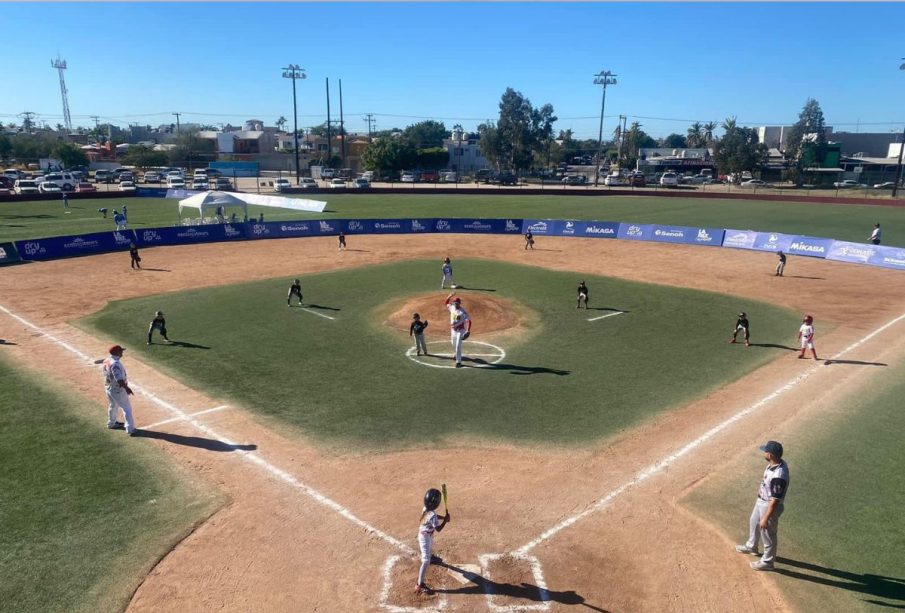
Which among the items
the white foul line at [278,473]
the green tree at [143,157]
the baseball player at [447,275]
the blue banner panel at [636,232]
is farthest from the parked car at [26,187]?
the blue banner panel at [636,232]

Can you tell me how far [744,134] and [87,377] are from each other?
119 metres

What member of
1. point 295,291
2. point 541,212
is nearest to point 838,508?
point 295,291

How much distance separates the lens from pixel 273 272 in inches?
1361

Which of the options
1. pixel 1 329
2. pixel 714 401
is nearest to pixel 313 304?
pixel 1 329

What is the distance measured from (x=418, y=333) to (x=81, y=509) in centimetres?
1067

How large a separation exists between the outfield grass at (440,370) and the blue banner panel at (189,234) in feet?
56.9

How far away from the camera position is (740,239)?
43.9 meters

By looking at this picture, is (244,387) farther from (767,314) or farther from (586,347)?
(767,314)

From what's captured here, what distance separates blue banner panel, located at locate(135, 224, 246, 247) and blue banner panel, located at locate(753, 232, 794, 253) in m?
40.5

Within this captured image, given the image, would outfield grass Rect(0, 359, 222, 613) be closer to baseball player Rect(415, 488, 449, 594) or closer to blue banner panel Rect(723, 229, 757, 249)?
baseball player Rect(415, 488, 449, 594)

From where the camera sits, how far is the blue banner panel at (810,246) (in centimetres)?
4003

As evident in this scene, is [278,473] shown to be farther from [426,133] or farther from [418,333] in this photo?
[426,133]

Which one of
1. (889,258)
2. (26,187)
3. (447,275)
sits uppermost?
(26,187)

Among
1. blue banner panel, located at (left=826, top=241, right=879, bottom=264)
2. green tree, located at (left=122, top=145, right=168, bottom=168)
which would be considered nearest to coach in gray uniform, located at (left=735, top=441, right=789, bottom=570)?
blue banner panel, located at (left=826, top=241, right=879, bottom=264)
